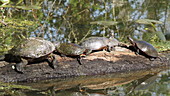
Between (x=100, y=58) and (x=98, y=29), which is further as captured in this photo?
(x=98, y=29)

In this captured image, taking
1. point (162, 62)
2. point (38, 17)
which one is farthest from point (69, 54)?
point (38, 17)

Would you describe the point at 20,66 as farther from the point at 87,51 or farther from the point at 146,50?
the point at 146,50

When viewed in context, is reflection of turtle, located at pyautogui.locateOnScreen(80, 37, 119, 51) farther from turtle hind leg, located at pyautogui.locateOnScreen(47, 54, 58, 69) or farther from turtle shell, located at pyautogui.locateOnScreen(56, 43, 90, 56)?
turtle hind leg, located at pyautogui.locateOnScreen(47, 54, 58, 69)

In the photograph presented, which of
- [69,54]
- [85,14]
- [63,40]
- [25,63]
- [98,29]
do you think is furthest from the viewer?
[85,14]

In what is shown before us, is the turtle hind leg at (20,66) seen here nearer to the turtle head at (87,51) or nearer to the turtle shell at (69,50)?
the turtle shell at (69,50)

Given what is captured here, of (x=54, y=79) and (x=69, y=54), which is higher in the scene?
(x=69, y=54)

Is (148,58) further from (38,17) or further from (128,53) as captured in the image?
(38,17)

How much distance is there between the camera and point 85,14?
29.1 feet

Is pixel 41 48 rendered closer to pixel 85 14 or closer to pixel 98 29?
pixel 98 29

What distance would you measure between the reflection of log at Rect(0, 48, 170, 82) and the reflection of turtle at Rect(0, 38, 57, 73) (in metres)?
0.08

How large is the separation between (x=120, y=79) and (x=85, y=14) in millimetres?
5890

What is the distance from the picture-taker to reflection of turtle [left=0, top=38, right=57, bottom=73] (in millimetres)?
3107

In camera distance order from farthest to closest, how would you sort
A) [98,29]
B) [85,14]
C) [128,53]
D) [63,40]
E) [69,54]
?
[85,14] < [98,29] < [63,40] < [128,53] < [69,54]

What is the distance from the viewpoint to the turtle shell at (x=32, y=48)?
312cm
